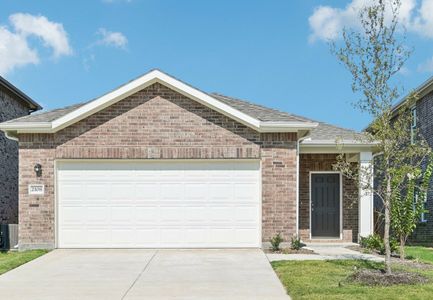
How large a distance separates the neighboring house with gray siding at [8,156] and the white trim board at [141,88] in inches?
243

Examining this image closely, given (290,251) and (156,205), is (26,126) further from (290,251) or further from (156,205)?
(290,251)

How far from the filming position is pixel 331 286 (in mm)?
8875

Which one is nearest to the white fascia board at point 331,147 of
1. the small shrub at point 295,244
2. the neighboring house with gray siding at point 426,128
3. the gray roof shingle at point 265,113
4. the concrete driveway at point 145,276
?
the gray roof shingle at point 265,113

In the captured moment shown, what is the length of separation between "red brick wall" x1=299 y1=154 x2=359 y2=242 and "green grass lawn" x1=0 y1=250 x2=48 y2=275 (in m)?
8.02

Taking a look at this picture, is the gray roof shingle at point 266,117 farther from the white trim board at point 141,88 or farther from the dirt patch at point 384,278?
the dirt patch at point 384,278

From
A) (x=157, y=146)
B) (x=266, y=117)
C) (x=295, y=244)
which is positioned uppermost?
(x=266, y=117)

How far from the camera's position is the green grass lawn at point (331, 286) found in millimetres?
8141

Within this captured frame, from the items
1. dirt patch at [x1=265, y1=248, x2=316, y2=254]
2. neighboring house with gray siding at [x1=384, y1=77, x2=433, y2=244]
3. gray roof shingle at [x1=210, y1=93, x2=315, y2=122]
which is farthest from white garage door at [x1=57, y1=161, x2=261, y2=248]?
neighboring house with gray siding at [x1=384, y1=77, x2=433, y2=244]

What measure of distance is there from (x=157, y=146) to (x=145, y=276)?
4.81 m

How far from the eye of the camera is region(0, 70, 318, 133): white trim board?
13797 mm

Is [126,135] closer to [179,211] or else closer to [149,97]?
[149,97]

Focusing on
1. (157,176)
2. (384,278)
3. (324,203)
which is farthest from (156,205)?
(384,278)

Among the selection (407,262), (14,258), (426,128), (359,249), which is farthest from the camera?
(426,128)

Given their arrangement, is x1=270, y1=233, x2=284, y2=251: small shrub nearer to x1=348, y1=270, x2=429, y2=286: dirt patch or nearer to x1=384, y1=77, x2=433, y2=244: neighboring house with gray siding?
x1=348, y1=270, x2=429, y2=286: dirt patch
